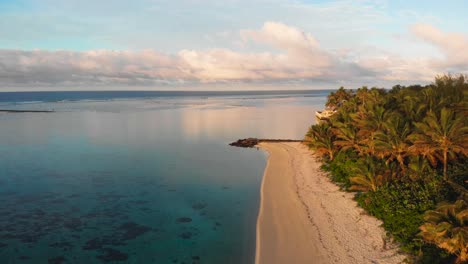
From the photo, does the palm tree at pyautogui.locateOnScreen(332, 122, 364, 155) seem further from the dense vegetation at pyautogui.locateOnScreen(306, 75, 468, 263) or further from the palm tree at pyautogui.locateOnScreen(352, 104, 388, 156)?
the palm tree at pyautogui.locateOnScreen(352, 104, 388, 156)

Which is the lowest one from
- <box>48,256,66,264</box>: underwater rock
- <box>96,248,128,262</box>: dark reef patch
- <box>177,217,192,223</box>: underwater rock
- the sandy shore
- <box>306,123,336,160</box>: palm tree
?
<box>48,256,66,264</box>: underwater rock

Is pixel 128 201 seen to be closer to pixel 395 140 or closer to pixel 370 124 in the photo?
pixel 395 140

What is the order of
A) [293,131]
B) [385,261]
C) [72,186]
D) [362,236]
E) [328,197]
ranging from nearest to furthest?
[385,261] < [362,236] < [328,197] < [72,186] < [293,131]

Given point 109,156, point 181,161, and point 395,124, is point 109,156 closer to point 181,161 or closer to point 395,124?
point 181,161

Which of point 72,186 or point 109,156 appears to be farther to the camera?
point 109,156

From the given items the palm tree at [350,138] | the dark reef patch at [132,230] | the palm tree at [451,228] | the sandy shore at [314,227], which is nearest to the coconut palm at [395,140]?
the sandy shore at [314,227]

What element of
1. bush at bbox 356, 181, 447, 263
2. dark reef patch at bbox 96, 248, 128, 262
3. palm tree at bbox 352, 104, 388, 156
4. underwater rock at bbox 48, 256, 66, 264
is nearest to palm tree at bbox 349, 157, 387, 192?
bush at bbox 356, 181, 447, 263

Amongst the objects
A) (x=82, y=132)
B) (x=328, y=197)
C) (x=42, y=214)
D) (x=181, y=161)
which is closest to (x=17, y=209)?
(x=42, y=214)

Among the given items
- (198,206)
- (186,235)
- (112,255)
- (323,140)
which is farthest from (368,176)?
(112,255)
